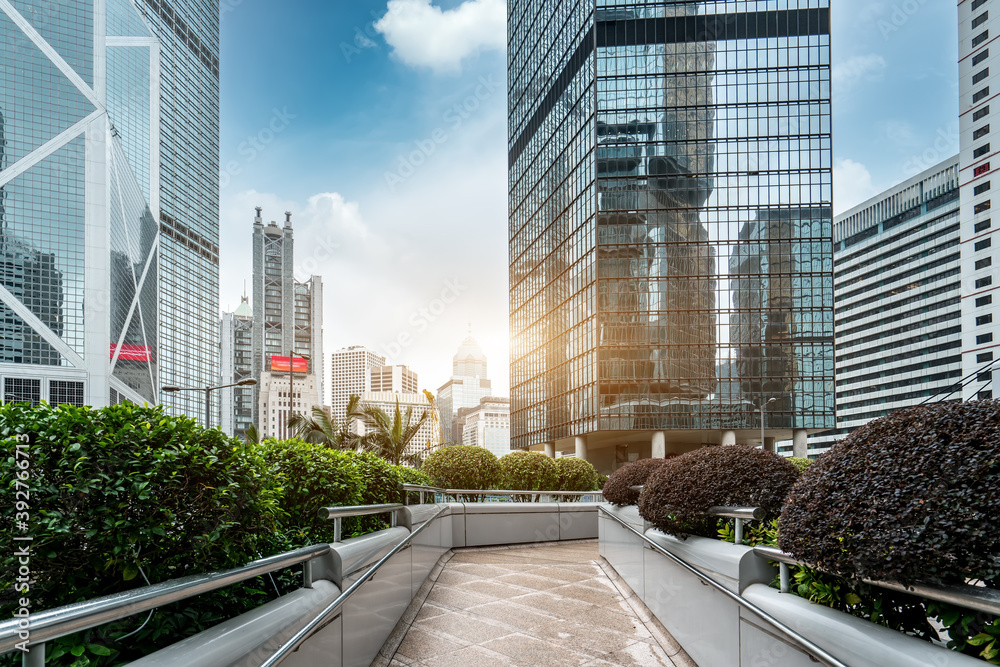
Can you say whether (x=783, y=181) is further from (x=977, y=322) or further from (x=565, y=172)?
(x=977, y=322)

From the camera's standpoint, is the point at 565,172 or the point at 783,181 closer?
the point at 783,181

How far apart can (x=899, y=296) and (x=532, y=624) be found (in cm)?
12562

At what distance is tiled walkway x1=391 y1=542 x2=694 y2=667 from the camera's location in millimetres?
5625

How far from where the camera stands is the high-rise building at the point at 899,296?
105m

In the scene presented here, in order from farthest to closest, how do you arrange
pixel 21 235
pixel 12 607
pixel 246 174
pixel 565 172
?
pixel 21 235 → pixel 565 172 → pixel 246 174 → pixel 12 607

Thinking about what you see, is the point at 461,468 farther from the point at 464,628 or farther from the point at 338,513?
the point at 338,513

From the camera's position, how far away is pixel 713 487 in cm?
543

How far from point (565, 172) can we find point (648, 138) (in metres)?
8.92

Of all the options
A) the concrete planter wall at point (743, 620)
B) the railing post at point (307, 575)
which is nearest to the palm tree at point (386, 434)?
the concrete planter wall at point (743, 620)

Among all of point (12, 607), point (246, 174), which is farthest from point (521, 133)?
point (12, 607)

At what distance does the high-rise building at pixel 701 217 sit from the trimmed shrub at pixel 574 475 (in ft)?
109

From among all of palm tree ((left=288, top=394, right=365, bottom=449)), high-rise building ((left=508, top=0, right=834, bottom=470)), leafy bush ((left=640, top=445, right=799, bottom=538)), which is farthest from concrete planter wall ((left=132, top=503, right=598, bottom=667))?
high-rise building ((left=508, top=0, right=834, bottom=470))

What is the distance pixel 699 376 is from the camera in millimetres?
51656

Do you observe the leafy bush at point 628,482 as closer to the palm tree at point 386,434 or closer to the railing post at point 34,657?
the railing post at point 34,657
